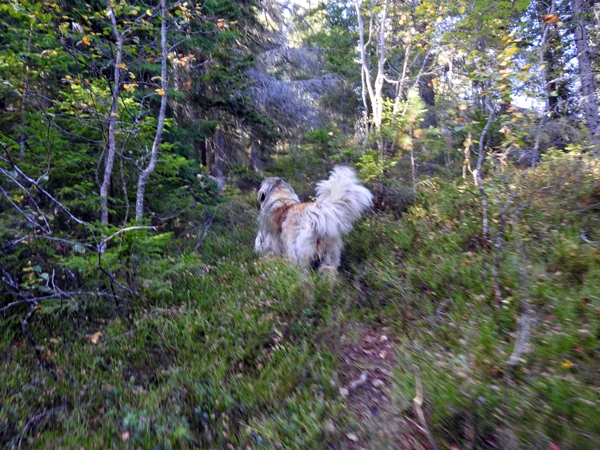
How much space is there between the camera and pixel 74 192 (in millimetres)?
6316

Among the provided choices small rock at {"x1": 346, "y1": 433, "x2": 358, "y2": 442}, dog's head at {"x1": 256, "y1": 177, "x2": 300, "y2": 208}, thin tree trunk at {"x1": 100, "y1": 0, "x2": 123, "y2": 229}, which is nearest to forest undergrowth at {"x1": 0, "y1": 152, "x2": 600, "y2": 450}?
small rock at {"x1": 346, "y1": 433, "x2": 358, "y2": 442}

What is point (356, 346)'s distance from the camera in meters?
3.89

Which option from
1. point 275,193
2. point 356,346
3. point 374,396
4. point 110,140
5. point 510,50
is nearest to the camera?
point 374,396

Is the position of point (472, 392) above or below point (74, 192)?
below

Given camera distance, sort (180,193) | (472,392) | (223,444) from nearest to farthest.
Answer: (472,392), (223,444), (180,193)

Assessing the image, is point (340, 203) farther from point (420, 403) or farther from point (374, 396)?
point (420, 403)

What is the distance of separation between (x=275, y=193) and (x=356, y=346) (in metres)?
3.90

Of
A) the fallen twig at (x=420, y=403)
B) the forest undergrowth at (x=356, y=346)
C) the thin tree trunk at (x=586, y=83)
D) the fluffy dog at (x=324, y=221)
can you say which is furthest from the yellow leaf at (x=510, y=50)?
the fallen twig at (x=420, y=403)

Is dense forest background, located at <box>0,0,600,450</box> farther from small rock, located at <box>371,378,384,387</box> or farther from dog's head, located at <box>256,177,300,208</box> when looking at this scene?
dog's head, located at <box>256,177,300,208</box>

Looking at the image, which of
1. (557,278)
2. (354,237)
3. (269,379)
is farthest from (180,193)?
(557,278)

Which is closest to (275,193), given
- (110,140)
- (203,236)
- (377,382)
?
(203,236)

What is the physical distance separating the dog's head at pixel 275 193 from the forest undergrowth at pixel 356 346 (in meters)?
1.55

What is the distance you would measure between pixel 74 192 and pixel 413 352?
18.3ft

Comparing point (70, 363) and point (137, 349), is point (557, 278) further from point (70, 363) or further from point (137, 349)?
point (70, 363)
